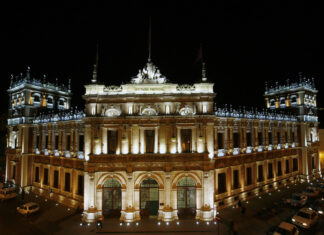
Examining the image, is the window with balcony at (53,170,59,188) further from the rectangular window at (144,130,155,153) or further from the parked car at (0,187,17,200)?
the rectangular window at (144,130,155,153)

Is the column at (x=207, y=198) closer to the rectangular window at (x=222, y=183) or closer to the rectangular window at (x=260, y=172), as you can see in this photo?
the rectangular window at (x=222, y=183)

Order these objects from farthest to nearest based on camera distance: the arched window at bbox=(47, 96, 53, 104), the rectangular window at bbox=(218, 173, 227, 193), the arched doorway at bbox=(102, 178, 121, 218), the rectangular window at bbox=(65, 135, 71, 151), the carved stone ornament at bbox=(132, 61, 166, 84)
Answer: the arched window at bbox=(47, 96, 53, 104) < the rectangular window at bbox=(65, 135, 71, 151) < the rectangular window at bbox=(218, 173, 227, 193) < the carved stone ornament at bbox=(132, 61, 166, 84) < the arched doorway at bbox=(102, 178, 121, 218)

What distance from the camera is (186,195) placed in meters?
23.8

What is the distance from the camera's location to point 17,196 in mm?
31391

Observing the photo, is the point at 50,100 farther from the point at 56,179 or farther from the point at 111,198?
the point at 111,198

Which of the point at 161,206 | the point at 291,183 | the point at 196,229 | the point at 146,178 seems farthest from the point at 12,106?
the point at 291,183

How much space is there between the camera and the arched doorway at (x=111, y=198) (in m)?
23.4

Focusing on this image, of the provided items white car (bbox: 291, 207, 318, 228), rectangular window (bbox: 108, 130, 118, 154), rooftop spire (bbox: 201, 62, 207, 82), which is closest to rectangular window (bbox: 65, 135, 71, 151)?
rectangular window (bbox: 108, 130, 118, 154)

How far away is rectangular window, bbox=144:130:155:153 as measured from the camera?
23.7m

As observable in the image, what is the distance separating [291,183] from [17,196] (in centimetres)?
4476

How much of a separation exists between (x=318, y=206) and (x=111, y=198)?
25790 millimetres

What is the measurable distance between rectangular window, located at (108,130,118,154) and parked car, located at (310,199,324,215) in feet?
83.6

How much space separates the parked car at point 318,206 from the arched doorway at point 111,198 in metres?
23.9

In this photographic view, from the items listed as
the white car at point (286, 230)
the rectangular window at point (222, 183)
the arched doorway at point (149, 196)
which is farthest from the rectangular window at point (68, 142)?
the white car at point (286, 230)
